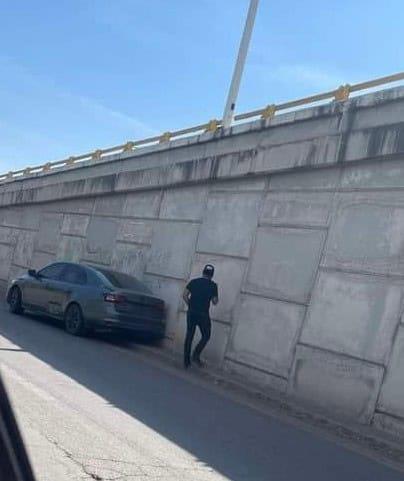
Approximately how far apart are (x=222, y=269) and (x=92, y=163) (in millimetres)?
9494

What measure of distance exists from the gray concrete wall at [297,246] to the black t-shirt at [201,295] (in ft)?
2.25

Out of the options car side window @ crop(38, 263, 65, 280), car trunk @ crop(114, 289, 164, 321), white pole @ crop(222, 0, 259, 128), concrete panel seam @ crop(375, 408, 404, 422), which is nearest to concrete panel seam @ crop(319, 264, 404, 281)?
concrete panel seam @ crop(375, 408, 404, 422)

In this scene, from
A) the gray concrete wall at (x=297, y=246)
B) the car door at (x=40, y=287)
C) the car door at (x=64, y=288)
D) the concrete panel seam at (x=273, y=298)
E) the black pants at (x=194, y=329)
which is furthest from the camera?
the car door at (x=40, y=287)

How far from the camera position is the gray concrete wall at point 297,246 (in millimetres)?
9000

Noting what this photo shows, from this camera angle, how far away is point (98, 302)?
13227mm

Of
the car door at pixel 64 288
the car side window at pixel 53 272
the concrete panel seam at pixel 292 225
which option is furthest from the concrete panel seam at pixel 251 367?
the car side window at pixel 53 272

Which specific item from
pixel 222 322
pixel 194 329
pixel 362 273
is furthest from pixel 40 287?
pixel 362 273

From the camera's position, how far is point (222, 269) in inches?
498

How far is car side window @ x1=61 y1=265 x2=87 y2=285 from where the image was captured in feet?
46.7

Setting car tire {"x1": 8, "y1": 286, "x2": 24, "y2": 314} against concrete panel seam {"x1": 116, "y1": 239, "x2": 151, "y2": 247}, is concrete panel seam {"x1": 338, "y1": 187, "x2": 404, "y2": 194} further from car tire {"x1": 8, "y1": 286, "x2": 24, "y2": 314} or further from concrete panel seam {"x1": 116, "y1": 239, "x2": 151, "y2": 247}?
car tire {"x1": 8, "y1": 286, "x2": 24, "y2": 314}

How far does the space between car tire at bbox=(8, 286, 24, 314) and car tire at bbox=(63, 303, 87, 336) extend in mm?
2747

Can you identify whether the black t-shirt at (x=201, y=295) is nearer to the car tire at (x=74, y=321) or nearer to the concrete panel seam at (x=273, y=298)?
the concrete panel seam at (x=273, y=298)

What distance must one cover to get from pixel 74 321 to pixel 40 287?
6.83 feet

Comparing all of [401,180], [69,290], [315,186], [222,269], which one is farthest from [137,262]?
[401,180]
